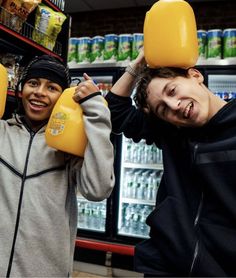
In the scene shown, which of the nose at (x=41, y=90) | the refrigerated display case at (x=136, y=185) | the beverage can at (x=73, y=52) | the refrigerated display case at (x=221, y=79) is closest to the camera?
the nose at (x=41, y=90)

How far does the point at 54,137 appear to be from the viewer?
110 centimetres

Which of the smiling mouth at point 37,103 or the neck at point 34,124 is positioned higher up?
the smiling mouth at point 37,103

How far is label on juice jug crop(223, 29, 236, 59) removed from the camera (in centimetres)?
277

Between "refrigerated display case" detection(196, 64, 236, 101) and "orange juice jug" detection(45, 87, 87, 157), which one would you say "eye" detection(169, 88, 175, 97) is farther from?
"refrigerated display case" detection(196, 64, 236, 101)

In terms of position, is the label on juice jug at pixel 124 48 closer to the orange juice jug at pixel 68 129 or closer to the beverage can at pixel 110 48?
the beverage can at pixel 110 48

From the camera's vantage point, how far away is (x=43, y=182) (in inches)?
45.0

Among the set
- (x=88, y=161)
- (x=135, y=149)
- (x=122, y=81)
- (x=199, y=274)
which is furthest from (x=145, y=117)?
(x=135, y=149)

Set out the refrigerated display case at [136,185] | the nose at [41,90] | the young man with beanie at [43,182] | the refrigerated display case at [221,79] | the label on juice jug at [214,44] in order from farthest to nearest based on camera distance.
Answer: the refrigerated display case at [136,185]
the label on juice jug at [214,44]
the refrigerated display case at [221,79]
the nose at [41,90]
the young man with beanie at [43,182]

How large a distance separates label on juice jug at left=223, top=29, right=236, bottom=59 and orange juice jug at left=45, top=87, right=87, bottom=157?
2157 millimetres

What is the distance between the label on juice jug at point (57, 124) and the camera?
3.59ft

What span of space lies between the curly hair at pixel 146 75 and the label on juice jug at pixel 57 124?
0.99 feet

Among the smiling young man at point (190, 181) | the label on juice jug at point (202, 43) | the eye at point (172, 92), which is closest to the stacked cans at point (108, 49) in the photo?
the label on juice jug at point (202, 43)

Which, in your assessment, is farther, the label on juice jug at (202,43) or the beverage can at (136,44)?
the beverage can at (136,44)

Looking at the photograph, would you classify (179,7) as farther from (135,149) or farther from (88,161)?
(135,149)
